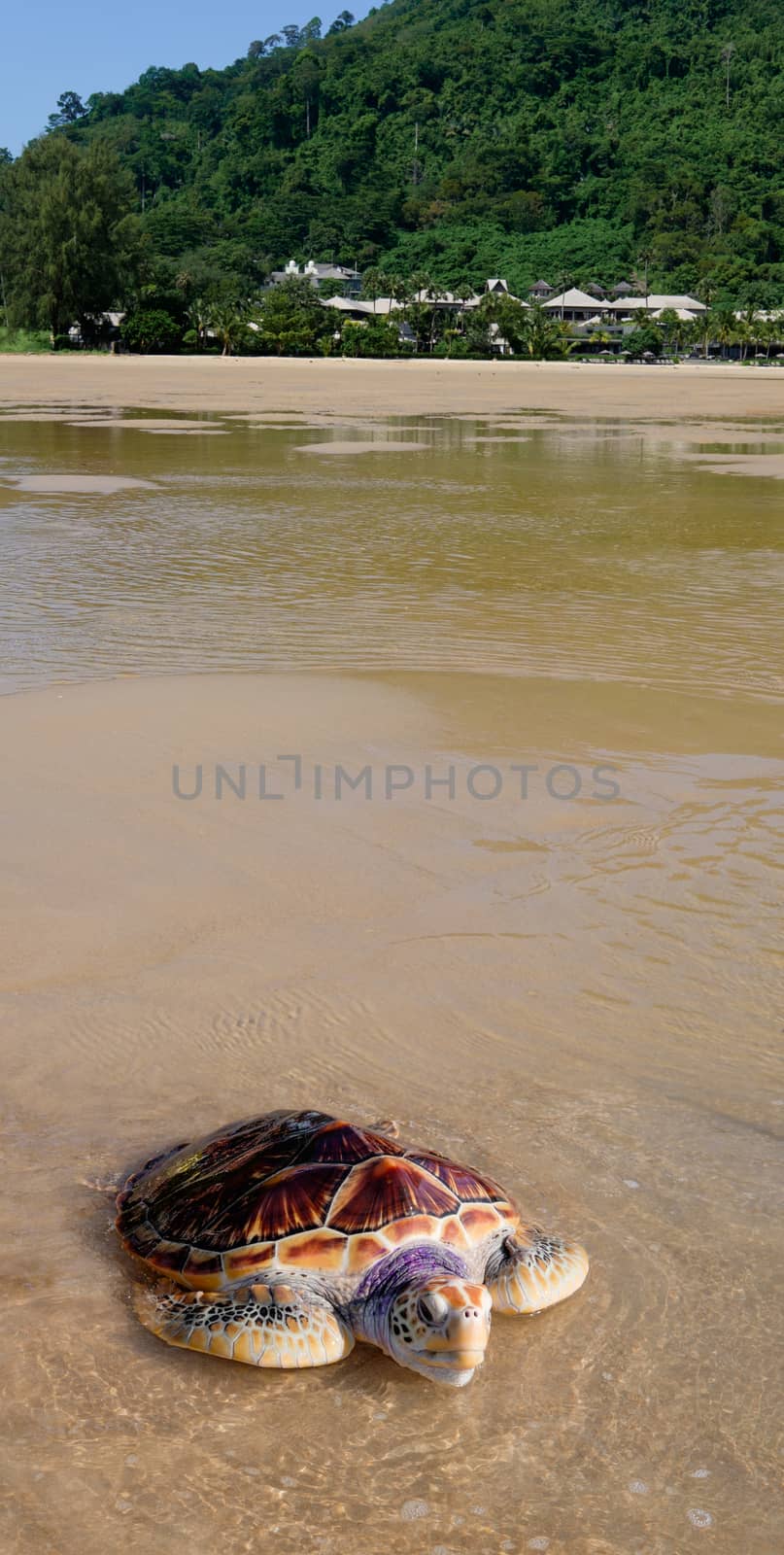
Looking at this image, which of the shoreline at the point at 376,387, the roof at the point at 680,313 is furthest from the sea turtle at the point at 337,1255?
the roof at the point at 680,313

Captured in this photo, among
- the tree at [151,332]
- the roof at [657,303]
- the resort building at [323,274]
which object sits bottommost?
the tree at [151,332]

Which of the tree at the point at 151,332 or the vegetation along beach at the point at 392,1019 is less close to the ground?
the tree at the point at 151,332

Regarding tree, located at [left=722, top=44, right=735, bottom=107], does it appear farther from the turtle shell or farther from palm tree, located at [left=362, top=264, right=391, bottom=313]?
the turtle shell

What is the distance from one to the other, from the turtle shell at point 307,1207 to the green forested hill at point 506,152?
363ft

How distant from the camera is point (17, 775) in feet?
23.4

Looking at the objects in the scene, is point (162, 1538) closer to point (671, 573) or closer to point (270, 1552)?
point (270, 1552)

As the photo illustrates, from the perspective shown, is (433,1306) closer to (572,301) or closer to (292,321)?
(292,321)

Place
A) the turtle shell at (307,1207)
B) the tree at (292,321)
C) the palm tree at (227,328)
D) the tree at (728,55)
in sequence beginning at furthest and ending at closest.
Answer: the tree at (728,55), the tree at (292,321), the palm tree at (227,328), the turtle shell at (307,1207)

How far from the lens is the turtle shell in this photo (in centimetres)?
312

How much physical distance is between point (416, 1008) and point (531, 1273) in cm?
163

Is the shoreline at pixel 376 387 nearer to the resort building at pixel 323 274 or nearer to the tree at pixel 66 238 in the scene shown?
the tree at pixel 66 238

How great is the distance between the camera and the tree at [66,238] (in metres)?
75.6

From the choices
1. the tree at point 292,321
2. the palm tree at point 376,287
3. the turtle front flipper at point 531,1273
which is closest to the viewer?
the turtle front flipper at point 531,1273

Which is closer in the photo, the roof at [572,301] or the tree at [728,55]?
the roof at [572,301]
